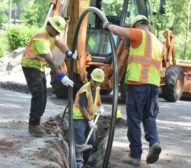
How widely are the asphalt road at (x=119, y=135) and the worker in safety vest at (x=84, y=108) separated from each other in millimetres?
553

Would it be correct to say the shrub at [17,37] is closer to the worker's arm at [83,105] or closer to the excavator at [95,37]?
the excavator at [95,37]

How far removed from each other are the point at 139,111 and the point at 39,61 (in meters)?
2.02

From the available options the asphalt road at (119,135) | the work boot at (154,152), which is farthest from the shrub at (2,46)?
the work boot at (154,152)

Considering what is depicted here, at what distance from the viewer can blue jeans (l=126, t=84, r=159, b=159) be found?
6676mm

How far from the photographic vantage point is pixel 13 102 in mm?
11789

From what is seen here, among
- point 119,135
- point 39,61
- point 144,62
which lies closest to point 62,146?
point 119,135

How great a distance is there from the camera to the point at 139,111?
6727 millimetres

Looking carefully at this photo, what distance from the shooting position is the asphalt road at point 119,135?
6722 millimetres

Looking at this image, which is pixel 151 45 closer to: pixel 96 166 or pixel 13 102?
pixel 96 166

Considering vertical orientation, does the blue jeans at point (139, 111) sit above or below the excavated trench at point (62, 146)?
above

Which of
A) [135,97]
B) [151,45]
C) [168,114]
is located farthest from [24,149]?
[168,114]

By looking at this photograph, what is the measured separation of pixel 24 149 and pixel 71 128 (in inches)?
38.7

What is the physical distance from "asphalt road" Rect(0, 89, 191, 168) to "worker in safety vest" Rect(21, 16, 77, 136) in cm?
36

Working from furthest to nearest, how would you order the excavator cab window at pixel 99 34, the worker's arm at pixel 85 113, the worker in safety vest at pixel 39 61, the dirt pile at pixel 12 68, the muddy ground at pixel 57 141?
the dirt pile at pixel 12 68 → the excavator cab window at pixel 99 34 → the worker's arm at pixel 85 113 → the worker in safety vest at pixel 39 61 → the muddy ground at pixel 57 141
